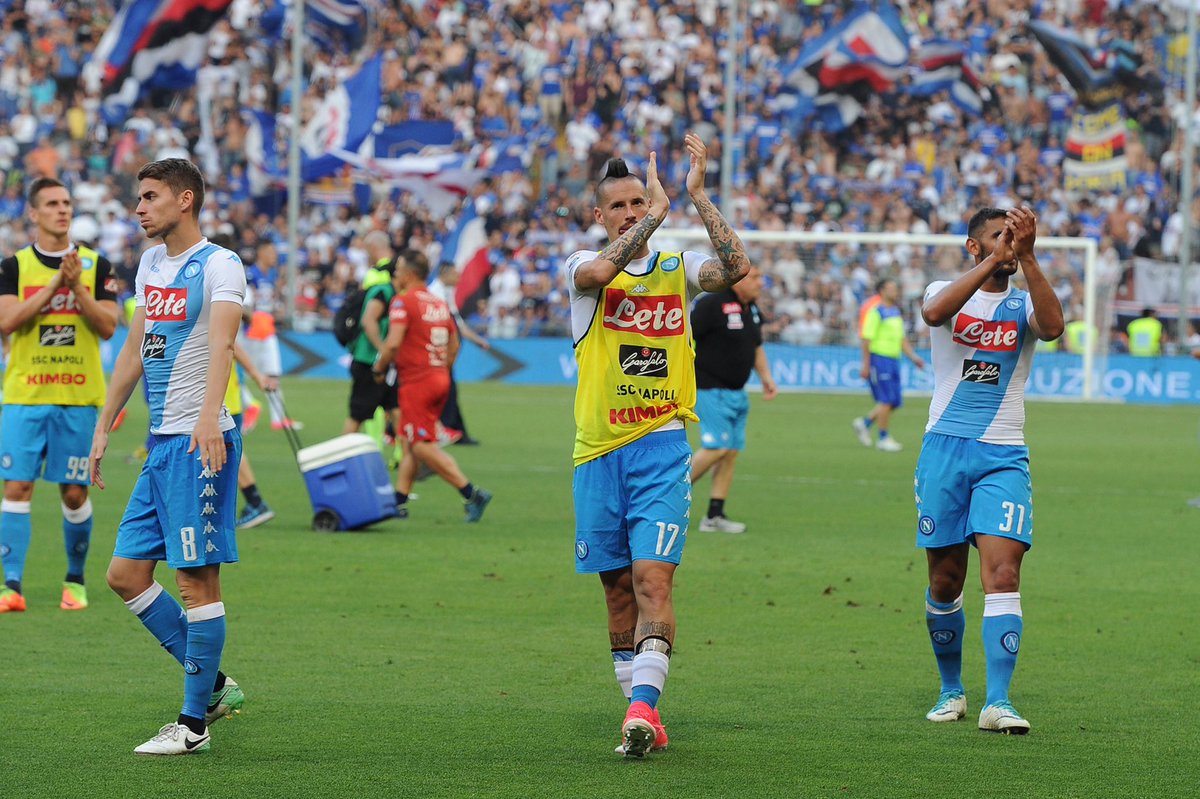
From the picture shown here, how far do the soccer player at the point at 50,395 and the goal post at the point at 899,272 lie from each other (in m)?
22.6

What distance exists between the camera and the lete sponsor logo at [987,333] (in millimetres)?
7293

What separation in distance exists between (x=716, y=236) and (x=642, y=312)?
46 cm

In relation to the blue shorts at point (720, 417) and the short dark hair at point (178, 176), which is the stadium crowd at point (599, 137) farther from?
the short dark hair at point (178, 176)

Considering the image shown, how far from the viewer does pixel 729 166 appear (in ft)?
110

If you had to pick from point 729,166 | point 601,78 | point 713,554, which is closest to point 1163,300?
point 729,166

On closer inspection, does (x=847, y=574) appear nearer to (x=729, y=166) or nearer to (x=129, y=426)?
(x=129, y=426)

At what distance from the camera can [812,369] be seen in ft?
108

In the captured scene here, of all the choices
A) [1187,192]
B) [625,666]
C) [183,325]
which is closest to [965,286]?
[625,666]

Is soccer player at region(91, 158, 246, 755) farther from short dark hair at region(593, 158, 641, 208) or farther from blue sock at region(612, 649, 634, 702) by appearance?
blue sock at region(612, 649, 634, 702)

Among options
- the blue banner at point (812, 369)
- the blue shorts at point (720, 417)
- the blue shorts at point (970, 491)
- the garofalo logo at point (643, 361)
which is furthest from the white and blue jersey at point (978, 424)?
the blue banner at point (812, 369)

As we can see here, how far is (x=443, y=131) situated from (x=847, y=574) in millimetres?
27724

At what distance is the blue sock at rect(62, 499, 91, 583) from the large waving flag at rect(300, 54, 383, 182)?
2646 cm

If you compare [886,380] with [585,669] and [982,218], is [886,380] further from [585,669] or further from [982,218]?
[982,218]

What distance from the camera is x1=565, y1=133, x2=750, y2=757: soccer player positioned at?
6.61 metres
